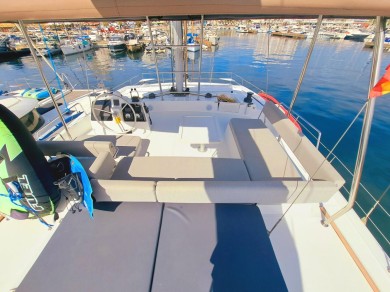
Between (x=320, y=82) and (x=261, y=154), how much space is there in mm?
13170

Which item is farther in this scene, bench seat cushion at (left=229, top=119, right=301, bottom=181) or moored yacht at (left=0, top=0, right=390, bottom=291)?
bench seat cushion at (left=229, top=119, right=301, bottom=181)

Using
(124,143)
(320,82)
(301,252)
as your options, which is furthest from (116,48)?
(301,252)

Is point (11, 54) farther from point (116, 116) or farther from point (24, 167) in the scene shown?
point (24, 167)

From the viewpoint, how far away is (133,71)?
1805 centimetres

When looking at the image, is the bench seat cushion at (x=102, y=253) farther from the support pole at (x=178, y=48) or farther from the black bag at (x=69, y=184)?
the support pole at (x=178, y=48)

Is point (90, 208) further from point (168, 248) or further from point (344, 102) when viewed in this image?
point (344, 102)

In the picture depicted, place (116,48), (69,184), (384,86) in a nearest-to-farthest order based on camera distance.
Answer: (384,86) < (69,184) < (116,48)

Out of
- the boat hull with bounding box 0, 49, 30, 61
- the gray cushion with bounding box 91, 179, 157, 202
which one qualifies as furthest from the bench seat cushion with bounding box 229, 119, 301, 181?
the boat hull with bounding box 0, 49, 30, 61

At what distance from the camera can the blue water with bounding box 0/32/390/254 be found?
512cm

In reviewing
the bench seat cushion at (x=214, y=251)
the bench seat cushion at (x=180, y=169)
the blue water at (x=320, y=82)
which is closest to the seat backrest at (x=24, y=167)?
the bench seat cushion at (x=180, y=169)

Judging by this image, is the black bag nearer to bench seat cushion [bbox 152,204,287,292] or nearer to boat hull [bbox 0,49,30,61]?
bench seat cushion [bbox 152,204,287,292]

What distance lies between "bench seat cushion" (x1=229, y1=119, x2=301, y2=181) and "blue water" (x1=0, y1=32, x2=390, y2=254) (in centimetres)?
124

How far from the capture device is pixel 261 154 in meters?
2.42

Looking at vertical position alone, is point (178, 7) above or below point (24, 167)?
above
